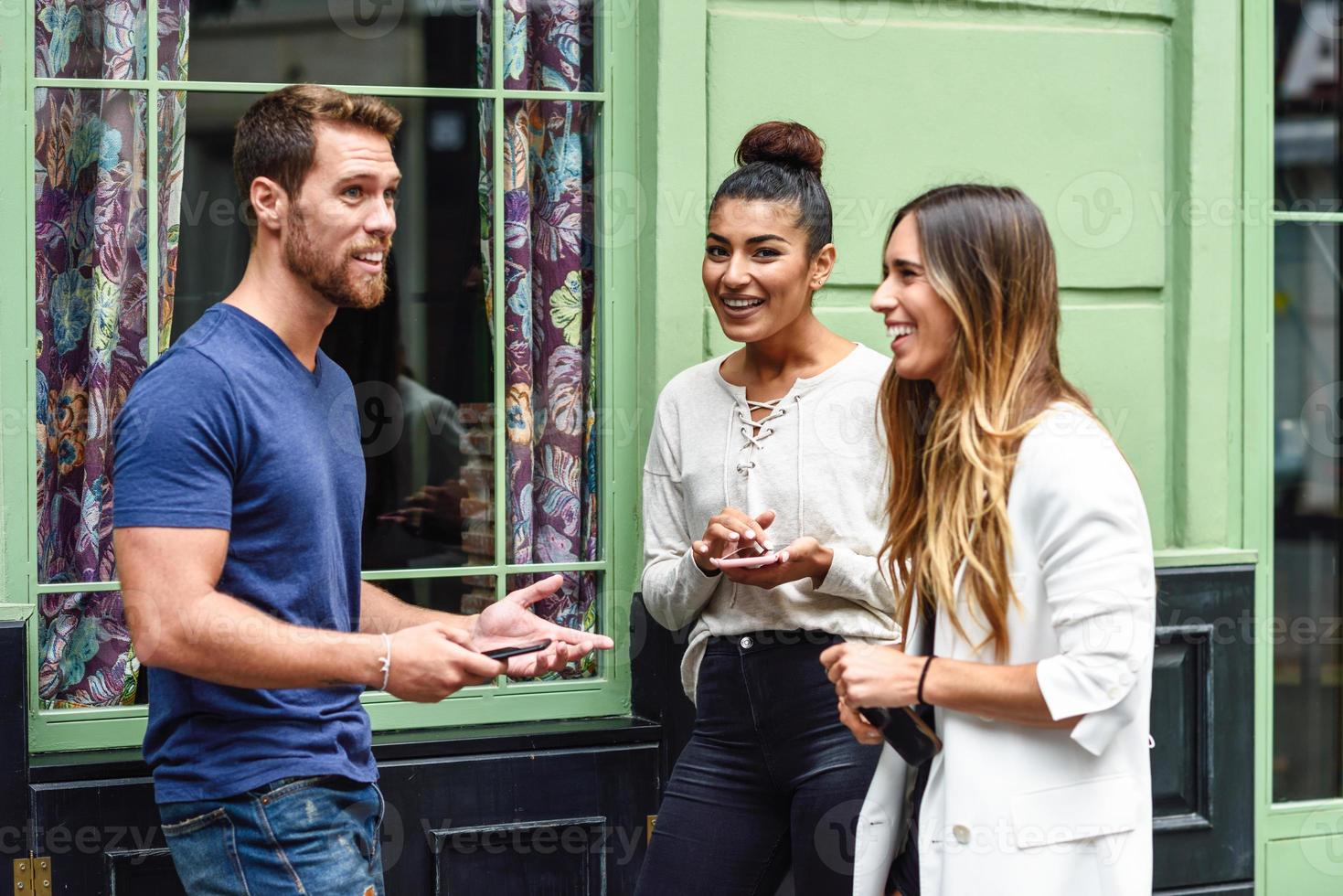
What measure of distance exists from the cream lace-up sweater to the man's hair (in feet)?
3.40

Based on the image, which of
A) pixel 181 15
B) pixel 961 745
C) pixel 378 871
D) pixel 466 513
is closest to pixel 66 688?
pixel 466 513

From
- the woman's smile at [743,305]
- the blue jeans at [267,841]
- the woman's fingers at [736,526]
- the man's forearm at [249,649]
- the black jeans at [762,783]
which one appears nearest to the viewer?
the man's forearm at [249,649]

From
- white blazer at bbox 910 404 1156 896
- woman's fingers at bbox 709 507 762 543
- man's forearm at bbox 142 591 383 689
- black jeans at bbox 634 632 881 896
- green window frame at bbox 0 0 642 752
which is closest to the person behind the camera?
white blazer at bbox 910 404 1156 896

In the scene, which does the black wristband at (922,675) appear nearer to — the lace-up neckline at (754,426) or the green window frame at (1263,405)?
the lace-up neckline at (754,426)

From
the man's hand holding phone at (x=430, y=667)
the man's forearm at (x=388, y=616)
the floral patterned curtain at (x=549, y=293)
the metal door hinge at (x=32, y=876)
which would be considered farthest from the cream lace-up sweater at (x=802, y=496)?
the metal door hinge at (x=32, y=876)

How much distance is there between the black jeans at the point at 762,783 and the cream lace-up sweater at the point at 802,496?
0.06 metres

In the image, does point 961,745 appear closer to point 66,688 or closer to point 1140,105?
point 66,688

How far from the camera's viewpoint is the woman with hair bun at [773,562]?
2.88 metres

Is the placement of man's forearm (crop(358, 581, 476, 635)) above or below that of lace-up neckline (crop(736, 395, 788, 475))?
below

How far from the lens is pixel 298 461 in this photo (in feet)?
7.72

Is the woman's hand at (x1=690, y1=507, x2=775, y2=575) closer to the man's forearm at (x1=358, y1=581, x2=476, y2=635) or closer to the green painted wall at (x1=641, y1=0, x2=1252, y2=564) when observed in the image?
the man's forearm at (x1=358, y1=581, x2=476, y2=635)

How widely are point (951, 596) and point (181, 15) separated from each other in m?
2.59

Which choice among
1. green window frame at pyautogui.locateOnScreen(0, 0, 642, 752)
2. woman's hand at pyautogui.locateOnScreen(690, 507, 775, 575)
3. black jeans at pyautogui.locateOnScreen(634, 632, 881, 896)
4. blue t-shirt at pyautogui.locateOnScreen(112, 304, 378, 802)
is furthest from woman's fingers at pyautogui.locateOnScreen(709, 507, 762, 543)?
green window frame at pyautogui.locateOnScreen(0, 0, 642, 752)

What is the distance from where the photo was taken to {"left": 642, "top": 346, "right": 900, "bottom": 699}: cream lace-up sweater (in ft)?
9.66
